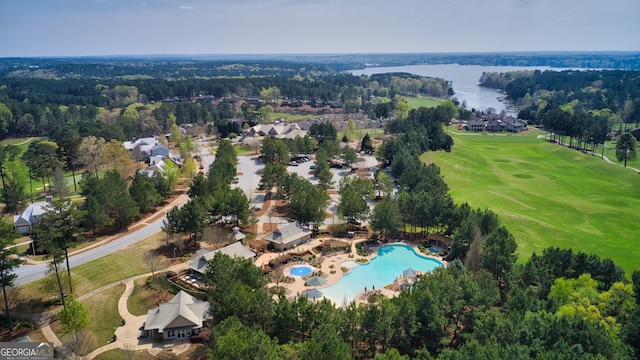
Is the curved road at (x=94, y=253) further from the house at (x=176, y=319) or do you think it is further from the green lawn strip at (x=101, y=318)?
the house at (x=176, y=319)

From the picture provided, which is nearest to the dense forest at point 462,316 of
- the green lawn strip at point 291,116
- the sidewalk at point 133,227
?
the sidewalk at point 133,227

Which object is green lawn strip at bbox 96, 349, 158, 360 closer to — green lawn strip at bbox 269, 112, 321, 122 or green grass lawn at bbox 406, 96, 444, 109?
green lawn strip at bbox 269, 112, 321, 122

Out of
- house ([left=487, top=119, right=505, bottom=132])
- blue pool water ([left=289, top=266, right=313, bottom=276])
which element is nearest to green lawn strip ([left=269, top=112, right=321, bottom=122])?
house ([left=487, top=119, right=505, bottom=132])

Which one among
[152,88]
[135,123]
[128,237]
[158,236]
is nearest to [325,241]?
[158,236]

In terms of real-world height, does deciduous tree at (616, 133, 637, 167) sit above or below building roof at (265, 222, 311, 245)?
above

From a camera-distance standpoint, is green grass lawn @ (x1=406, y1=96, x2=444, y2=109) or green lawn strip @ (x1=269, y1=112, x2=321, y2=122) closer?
green lawn strip @ (x1=269, y1=112, x2=321, y2=122)
